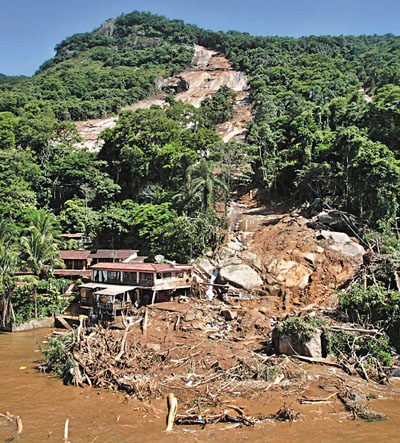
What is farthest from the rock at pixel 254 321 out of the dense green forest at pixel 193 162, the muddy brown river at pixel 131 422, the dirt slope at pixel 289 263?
the dense green forest at pixel 193 162

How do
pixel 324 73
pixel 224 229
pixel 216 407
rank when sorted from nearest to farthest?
pixel 216 407
pixel 224 229
pixel 324 73

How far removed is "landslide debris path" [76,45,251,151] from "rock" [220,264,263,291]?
4011 centimetres

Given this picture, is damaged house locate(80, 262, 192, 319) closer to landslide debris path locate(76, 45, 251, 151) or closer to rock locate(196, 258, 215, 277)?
rock locate(196, 258, 215, 277)

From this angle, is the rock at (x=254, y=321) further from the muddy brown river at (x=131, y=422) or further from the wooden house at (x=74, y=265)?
the wooden house at (x=74, y=265)

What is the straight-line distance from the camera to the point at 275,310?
28.4m

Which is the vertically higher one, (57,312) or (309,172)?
(309,172)

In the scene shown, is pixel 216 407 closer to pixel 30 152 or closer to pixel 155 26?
pixel 30 152

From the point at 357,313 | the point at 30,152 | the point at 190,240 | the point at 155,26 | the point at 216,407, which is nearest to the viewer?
the point at 216,407

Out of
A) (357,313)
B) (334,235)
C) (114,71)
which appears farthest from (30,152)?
(114,71)

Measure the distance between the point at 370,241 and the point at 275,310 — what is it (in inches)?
392

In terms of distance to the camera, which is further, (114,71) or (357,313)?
(114,71)

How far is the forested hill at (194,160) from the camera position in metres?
36.0

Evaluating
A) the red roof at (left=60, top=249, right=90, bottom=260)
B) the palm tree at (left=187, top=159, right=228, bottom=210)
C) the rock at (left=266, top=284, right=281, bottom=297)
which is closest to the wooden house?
the red roof at (left=60, top=249, right=90, bottom=260)

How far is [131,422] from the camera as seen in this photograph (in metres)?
16.1
